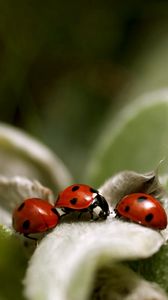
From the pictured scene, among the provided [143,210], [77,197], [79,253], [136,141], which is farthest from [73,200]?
[136,141]

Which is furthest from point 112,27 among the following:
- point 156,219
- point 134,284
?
point 134,284

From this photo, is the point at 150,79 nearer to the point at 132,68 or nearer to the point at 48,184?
the point at 132,68

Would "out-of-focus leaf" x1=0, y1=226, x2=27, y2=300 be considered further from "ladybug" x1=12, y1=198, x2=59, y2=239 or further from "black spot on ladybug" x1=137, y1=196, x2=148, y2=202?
"black spot on ladybug" x1=137, y1=196, x2=148, y2=202

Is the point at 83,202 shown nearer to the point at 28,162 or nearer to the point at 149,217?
the point at 149,217

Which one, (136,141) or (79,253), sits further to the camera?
(136,141)

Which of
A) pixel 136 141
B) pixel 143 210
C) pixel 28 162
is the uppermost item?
pixel 143 210

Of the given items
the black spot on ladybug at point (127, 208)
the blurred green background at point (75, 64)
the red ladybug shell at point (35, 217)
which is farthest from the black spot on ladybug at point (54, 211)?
the blurred green background at point (75, 64)
